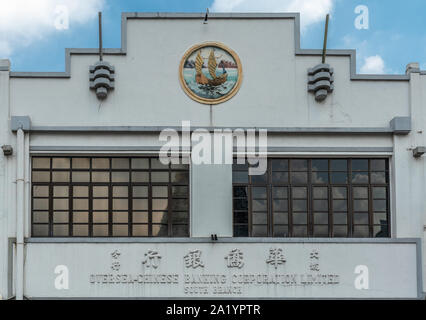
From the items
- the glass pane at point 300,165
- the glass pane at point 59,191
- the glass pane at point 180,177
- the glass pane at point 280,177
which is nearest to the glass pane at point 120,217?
the glass pane at point 59,191

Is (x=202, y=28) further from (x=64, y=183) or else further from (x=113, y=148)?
(x=64, y=183)

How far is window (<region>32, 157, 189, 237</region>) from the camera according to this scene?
555 inches

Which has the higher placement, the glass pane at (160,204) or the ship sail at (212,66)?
the ship sail at (212,66)

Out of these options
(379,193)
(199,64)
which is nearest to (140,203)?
(199,64)

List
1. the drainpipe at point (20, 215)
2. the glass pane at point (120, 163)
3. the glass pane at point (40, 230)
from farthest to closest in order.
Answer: the glass pane at point (120, 163) < the glass pane at point (40, 230) < the drainpipe at point (20, 215)

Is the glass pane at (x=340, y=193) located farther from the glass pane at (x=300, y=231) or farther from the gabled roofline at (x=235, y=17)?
the gabled roofline at (x=235, y=17)

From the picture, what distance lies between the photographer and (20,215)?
1363 cm

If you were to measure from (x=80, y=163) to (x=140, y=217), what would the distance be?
2420mm

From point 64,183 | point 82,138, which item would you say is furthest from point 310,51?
point 64,183

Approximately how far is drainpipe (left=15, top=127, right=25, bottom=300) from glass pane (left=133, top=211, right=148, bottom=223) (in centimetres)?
316

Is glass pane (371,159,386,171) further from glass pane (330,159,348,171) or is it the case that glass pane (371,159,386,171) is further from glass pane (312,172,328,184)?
glass pane (312,172,328,184)

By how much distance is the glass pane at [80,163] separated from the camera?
564 inches

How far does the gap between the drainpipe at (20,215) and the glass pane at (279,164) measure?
7315 millimetres

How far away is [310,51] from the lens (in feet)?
47.3
